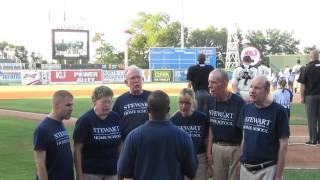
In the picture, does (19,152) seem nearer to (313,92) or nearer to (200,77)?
(200,77)

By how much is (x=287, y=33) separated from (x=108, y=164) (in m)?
124

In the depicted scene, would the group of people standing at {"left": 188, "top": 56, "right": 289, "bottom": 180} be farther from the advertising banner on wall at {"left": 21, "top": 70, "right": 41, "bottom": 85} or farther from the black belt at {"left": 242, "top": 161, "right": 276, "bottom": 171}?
the advertising banner on wall at {"left": 21, "top": 70, "right": 41, "bottom": 85}

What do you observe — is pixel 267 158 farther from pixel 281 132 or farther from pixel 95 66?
pixel 95 66

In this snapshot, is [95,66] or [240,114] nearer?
[240,114]

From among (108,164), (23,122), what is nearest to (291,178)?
(108,164)

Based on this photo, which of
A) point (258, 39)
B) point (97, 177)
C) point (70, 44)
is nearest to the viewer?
point (97, 177)

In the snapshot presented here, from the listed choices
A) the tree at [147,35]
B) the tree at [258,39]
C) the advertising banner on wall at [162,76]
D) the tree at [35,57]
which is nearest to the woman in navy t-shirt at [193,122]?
the advertising banner on wall at [162,76]

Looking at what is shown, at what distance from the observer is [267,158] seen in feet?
18.9

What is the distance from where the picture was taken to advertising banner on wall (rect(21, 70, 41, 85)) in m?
57.7

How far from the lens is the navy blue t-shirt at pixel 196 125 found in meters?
6.43

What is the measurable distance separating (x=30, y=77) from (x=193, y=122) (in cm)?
5327

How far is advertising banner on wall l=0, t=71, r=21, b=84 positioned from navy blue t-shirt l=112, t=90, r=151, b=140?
53.3 meters

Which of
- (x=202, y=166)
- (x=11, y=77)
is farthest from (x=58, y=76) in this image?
(x=202, y=166)

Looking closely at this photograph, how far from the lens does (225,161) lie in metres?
6.63
